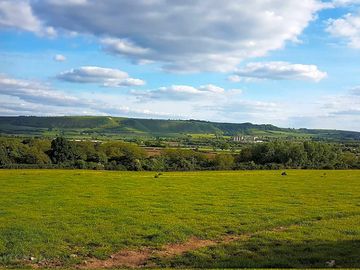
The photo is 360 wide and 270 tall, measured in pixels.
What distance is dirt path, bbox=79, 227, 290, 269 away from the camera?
58.4 ft

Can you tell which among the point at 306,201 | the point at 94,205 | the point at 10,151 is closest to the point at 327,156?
the point at 10,151

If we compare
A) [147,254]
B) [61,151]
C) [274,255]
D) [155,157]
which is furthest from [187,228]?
[61,151]

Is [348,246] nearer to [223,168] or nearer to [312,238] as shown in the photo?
[312,238]

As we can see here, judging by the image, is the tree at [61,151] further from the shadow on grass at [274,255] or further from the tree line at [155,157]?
the shadow on grass at [274,255]

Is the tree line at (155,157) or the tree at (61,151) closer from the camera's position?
the tree line at (155,157)

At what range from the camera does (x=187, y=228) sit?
23938mm

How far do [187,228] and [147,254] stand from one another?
5.02m

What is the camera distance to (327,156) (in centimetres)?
13150

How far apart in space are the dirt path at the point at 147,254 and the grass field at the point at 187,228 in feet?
0.87

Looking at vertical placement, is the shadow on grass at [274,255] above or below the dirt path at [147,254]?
above

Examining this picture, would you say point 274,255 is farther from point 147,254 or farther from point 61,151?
point 61,151

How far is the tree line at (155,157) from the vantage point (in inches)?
4165

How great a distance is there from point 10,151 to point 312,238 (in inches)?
4456

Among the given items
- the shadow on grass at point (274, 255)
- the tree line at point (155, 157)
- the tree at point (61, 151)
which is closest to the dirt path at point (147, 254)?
the shadow on grass at point (274, 255)
